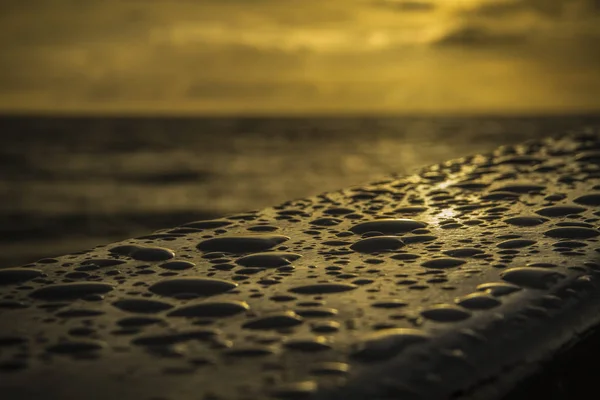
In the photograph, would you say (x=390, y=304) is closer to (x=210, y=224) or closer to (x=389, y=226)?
(x=389, y=226)

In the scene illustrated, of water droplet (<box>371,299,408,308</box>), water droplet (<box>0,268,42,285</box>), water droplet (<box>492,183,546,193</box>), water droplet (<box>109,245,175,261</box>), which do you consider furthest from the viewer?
water droplet (<box>492,183,546,193</box>)

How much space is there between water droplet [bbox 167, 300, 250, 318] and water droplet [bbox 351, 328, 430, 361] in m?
0.17

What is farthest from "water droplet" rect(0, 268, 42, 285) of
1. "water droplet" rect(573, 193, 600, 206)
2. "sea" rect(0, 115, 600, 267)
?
"sea" rect(0, 115, 600, 267)

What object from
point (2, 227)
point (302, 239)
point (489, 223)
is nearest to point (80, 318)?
point (302, 239)

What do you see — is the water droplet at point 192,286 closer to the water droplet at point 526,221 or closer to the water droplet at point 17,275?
the water droplet at point 17,275

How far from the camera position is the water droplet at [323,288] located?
31.3 inches

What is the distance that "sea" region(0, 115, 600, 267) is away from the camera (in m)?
15.3

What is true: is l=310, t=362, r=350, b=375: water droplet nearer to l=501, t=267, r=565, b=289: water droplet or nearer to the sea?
l=501, t=267, r=565, b=289: water droplet

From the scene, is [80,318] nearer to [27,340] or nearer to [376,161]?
[27,340]

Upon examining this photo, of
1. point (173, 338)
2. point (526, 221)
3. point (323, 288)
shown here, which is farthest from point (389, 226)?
point (173, 338)

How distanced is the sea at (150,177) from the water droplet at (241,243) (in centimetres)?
257

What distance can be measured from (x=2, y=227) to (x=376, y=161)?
18.2 metres

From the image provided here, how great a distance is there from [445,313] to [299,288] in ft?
0.62

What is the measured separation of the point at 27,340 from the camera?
657 millimetres
